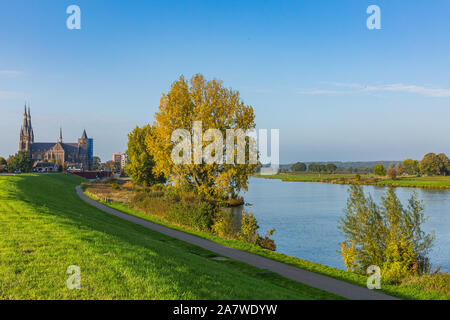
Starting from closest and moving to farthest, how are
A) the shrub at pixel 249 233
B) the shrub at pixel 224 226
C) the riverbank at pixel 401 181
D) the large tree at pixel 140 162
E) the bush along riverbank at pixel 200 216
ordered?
the shrub at pixel 249 233, the bush along riverbank at pixel 200 216, the shrub at pixel 224 226, the large tree at pixel 140 162, the riverbank at pixel 401 181

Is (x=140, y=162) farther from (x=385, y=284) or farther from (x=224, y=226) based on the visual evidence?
(x=385, y=284)

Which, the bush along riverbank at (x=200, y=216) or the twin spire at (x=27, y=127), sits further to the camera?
the twin spire at (x=27, y=127)

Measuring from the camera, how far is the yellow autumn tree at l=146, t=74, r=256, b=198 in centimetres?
2720

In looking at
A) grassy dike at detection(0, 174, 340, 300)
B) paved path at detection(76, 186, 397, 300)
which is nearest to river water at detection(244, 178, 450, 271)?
paved path at detection(76, 186, 397, 300)

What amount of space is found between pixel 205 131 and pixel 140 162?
30419mm

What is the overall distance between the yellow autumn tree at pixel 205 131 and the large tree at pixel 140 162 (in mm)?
25454

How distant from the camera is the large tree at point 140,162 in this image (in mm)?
55062

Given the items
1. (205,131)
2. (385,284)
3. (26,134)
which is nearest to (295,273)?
(385,284)

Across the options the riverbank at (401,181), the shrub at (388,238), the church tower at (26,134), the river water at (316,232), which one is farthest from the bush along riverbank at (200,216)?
the church tower at (26,134)

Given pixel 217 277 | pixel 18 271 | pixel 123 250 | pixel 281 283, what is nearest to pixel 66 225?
pixel 123 250

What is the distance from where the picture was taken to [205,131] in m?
27.3

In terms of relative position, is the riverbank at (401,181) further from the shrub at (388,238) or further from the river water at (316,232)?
the shrub at (388,238)

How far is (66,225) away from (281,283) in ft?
25.8
